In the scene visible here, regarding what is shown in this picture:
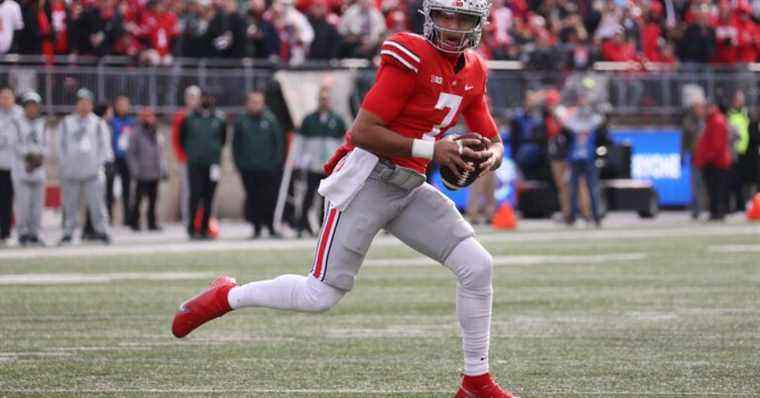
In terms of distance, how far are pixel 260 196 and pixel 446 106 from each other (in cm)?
1380

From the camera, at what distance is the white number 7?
6906 mm

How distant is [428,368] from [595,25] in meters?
20.6

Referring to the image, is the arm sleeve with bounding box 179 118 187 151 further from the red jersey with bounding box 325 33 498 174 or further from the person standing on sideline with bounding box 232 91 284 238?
the red jersey with bounding box 325 33 498 174

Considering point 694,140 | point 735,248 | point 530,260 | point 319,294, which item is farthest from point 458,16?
point 694,140

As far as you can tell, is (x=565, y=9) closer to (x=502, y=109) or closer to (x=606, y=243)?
(x=502, y=109)

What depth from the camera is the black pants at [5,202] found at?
1919 cm

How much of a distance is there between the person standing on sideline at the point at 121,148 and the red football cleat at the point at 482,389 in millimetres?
15273

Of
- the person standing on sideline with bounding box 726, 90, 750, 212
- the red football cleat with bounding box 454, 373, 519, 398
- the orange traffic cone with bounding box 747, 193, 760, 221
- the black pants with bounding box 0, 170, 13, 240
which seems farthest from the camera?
the person standing on sideline with bounding box 726, 90, 750, 212

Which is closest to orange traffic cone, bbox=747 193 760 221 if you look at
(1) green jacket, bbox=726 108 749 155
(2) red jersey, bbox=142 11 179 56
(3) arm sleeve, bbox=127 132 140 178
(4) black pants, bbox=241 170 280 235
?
(1) green jacket, bbox=726 108 749 155

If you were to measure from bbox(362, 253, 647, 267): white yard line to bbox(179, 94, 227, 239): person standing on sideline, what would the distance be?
16.2ft

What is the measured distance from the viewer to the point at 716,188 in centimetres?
2420

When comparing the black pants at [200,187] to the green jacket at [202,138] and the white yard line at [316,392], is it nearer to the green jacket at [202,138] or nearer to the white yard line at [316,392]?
the green jacket at [202,138]

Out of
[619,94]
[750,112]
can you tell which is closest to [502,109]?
[619,94]

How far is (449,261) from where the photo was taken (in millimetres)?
6945
